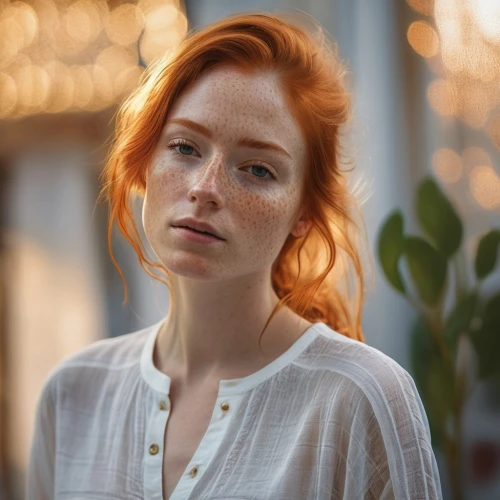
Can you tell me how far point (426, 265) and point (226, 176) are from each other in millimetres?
582

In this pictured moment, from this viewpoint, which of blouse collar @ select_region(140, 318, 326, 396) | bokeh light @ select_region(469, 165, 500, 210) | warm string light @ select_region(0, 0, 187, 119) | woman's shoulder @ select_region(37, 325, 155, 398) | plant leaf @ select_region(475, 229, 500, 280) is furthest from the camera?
warm string light @ select_region(0, 0, 187, 119)

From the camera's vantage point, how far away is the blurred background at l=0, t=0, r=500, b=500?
1.38 m

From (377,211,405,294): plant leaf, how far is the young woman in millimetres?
245

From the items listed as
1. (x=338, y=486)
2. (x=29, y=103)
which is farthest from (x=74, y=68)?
(x=338, y=486)

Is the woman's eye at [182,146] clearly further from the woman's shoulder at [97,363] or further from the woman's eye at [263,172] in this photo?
the woman's shoulder at [97,363]

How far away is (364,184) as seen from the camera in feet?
3.80

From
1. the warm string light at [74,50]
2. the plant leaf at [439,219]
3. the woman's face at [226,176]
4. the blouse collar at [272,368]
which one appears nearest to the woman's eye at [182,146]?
the woman's face at [226,176]

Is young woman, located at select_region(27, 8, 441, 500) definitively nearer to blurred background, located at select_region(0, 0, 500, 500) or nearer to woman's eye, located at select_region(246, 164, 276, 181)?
woman's eye, located at select_region(246, 164, 276, 181)

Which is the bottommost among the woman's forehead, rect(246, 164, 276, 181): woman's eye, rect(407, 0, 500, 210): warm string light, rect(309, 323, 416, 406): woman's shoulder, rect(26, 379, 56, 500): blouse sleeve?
rect(26, 379, 56, 500): blouse sleeve

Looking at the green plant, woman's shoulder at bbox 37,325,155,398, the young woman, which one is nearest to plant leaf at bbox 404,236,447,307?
the green plant

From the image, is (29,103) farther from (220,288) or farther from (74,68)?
(220,288)

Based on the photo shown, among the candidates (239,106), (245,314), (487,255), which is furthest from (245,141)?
(487,255)

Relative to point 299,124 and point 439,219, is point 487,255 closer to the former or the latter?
point 439,219

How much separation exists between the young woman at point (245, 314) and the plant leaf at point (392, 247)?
0.80ft
